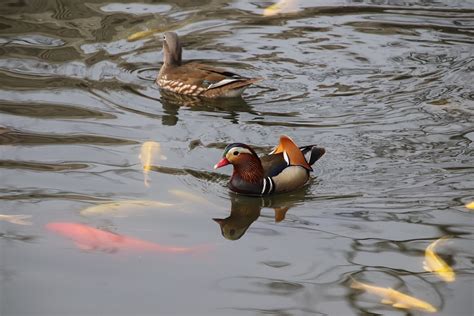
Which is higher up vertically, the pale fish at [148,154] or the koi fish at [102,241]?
the pale fish at [148,154]

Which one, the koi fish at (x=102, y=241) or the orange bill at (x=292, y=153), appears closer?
the koi fish at (x=102, y=241)

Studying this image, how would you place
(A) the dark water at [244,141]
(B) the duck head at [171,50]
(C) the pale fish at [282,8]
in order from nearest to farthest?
(A) the dark water at [244,141] → (B) the duck head at [171,50] → (C) the pale fish at [282,8]

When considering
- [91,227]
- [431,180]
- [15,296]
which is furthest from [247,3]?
[15,296]

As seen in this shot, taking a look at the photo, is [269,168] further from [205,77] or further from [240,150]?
[205,77]

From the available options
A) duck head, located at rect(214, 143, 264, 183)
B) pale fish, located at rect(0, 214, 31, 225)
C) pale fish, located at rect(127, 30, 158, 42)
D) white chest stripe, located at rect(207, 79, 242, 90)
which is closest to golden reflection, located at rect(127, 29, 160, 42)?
pale fish, located at rect(127, 30, 158, 42)

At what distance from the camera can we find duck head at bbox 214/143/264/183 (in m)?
7.89

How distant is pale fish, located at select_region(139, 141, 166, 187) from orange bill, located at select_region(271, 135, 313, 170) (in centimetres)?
108

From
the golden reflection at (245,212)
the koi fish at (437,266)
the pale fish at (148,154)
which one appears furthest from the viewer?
the pale fish at (148,154)

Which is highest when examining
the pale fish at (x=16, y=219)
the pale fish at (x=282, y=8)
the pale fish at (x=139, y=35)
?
the pale fish at (x=282, y=8)

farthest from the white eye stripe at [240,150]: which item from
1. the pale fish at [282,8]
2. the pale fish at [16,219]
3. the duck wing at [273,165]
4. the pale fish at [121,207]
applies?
the pale fish at [282,8]

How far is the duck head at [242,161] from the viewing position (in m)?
7.89

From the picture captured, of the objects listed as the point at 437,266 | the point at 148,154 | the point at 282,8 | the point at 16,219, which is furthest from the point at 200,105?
the point at 437,266

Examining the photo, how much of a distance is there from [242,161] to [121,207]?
3.64ft

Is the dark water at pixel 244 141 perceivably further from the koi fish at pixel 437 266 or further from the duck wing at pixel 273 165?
the duck wing at pixel 273 165
